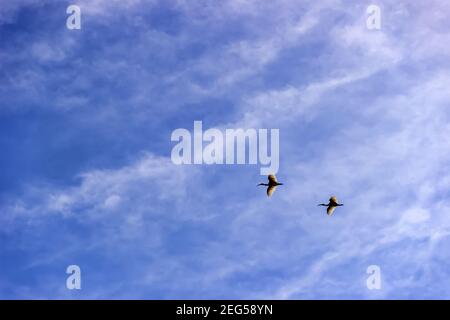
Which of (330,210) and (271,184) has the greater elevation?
(271,184)

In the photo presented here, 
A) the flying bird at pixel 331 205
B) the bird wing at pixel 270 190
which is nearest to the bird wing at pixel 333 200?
the flying bird at pixel 331 205

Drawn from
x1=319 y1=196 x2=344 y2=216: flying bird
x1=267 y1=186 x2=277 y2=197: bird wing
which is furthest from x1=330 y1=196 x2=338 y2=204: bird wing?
x1=267 y1=186 x2=277 y2=197: bird wing

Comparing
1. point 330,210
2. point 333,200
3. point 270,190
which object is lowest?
point 330,210

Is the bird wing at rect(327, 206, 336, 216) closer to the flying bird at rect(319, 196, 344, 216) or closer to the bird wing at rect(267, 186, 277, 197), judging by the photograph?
the flying bird at rect(319, 196, 344, 216)

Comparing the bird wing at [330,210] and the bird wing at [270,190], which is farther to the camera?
the bird wing at [330,210]

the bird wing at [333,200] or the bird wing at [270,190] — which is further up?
the bird wing at [270,190]

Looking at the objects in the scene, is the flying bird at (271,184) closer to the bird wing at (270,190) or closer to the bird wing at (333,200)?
the bird wing at (270,190)

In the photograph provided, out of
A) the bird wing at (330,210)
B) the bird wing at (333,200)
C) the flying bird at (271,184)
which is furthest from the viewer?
the bird wing at (330,210)

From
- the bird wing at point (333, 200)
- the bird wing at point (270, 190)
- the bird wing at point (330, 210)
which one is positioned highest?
the bird wing at point (270, 190)

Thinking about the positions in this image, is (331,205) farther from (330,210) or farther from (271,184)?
(271,184)

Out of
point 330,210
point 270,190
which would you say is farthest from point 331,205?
point 270,190
